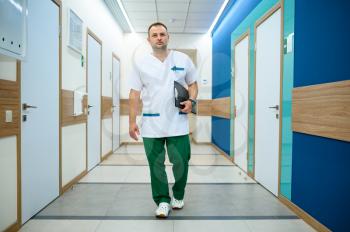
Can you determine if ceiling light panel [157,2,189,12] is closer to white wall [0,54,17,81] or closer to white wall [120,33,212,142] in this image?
white wall [120,33,212,142]

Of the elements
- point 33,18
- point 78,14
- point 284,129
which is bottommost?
point 284,129

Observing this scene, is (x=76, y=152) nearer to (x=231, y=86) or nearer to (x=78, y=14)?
(x=78, y=14)

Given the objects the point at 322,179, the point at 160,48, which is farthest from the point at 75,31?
the point at 322,179

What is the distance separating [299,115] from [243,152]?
76.7 inches

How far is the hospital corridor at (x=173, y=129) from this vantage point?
206 centimetres

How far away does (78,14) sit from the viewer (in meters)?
3.78

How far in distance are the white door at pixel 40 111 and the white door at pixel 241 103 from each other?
2.46 meters

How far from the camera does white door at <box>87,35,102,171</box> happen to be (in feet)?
14.2

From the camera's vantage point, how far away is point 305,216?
243cm

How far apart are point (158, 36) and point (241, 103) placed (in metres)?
2.41

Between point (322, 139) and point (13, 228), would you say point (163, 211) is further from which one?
point (322, 139)

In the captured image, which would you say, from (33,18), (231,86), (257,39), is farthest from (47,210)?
(231,86)

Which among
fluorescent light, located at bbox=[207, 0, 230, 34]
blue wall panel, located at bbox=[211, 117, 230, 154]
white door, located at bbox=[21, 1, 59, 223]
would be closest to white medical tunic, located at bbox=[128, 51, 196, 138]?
white door, located at bbox=[21, 1, 59, 223]

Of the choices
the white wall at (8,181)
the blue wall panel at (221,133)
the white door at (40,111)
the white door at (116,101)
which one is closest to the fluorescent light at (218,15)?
the blue wall panel at (221,133)
